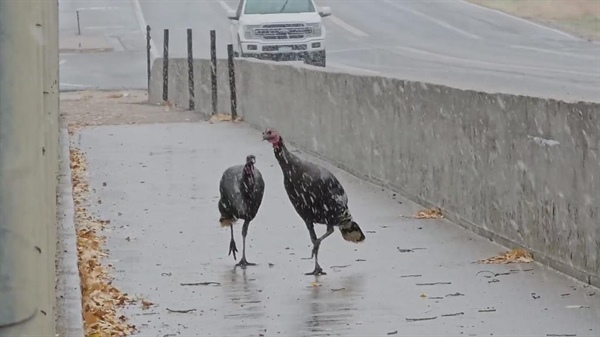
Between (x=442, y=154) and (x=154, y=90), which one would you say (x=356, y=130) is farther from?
(x=154, y=90)

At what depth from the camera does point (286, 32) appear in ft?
104

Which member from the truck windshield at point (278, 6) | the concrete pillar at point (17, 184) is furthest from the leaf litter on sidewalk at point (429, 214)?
the truck windshield at point (278, 6)

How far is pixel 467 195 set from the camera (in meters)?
10.9

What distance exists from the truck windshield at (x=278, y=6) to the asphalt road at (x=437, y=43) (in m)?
1.80

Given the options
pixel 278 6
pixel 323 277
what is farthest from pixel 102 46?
pixel 323 277

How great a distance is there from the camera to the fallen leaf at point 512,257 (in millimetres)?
9414

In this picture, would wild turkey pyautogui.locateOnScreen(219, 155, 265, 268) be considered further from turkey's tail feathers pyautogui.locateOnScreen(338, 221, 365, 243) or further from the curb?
the curb

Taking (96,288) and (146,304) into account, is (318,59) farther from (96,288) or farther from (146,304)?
(146,304)

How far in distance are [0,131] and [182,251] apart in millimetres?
8445

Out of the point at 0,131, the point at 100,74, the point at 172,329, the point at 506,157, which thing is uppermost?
the point at 0,131

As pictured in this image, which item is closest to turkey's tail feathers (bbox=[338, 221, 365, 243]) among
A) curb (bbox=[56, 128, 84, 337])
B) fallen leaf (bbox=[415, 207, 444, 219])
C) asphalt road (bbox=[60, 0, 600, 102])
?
curb (bbox=[56, 128, 84, 337])

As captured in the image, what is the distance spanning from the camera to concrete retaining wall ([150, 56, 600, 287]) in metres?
8.52

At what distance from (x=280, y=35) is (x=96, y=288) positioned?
23.3m

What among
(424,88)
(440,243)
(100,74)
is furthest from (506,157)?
(100,74)
